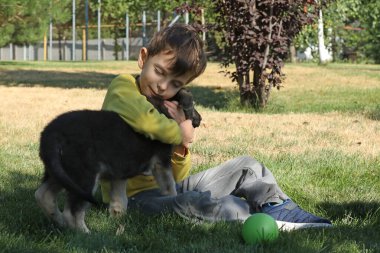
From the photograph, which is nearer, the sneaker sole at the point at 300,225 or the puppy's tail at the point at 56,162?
the puppy's tail at the point at 56,162

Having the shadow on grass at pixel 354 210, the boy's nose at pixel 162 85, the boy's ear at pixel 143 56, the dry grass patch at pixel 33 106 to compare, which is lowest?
the shadow on grass at pixel 354 210

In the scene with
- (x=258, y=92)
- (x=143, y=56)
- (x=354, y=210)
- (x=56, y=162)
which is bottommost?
(x=354, y=210)

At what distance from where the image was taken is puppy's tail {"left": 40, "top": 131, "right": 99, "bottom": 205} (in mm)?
3139

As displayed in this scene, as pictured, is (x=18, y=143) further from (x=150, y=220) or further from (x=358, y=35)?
(x=358, y=35)

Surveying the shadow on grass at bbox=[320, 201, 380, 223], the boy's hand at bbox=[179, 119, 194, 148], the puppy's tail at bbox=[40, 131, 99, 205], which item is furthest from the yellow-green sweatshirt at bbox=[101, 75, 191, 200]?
the shadow on grass at bbox=[320, 201, 380, 223]

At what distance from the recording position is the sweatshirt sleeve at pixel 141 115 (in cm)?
350

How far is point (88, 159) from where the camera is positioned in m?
3.28

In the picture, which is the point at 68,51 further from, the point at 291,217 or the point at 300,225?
the point at 300,225

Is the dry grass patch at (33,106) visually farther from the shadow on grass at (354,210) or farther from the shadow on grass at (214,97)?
the shadow on grass at (354,210)

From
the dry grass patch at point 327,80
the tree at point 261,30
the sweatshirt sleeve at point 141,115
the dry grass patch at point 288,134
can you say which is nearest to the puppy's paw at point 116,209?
the sweatshirt sleeve at point 141,115

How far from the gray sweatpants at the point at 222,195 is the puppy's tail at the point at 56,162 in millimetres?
786

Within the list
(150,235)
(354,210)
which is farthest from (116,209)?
(354,210)

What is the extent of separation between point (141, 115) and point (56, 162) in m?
0.56

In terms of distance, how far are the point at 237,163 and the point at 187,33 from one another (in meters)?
1.02
